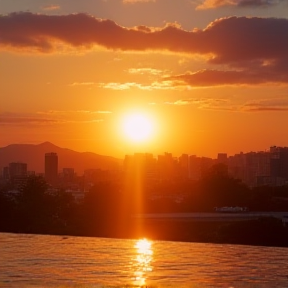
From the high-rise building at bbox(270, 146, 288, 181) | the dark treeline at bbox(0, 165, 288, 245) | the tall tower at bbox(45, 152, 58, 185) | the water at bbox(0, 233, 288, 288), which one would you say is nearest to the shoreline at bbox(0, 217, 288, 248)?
the dark treeline at bbox(0, 165, 288, 245)

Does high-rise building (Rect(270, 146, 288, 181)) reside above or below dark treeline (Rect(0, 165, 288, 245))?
above

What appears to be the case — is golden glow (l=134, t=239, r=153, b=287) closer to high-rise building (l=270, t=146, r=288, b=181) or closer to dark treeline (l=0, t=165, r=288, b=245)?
dark treeline (l=0, t=165, r=288, b=245)

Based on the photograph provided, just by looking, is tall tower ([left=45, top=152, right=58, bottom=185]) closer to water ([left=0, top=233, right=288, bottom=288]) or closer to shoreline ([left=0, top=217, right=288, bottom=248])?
shoreline ([left=0, top=217, right=288, bottom=248])

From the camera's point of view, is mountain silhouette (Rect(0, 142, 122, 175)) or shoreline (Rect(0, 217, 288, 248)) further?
mountain silhouette (Rect(0, 142, 122, 175))

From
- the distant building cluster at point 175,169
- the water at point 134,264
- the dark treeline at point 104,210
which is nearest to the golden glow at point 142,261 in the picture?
the water at point 134,264

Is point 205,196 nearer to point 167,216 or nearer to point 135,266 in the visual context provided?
point 167,216

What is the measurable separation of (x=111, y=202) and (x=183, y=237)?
929cm

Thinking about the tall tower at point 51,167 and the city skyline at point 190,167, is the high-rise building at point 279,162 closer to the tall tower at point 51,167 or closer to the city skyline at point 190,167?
the city skyline at point 190,167

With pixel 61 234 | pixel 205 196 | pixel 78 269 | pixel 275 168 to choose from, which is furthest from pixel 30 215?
pixel 275 168

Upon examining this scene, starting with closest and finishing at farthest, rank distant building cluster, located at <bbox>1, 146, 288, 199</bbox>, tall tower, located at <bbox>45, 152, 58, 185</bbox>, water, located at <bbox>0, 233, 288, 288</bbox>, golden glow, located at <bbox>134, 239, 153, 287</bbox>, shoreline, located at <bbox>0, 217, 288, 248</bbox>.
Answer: water, located at <bbox>0, 233, 288, 288</bbox> < golden glow, located at <bbox>134, 239, 153, 287</bbox> < shoreline, located at <bbox>0, 217, 288, 248</bbox> < distant building cluster, located at <bbox>1, 146, 288, 199</bbox> < tall tower, located at <bbox>45, 152, 58, 185</bbox>

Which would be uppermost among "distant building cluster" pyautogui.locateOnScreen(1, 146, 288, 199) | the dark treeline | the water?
"distant building cluster" pyautogui.locateOnScreen(1, 146, 288, 199)

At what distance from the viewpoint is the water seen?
2191 cm

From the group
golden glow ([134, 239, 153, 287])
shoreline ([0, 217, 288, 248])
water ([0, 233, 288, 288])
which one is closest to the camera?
water ([0, 233, 288, 288])

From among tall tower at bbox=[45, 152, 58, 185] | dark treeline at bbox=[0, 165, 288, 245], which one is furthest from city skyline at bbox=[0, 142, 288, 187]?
dark treeline at bbox=[0, 165, 288, 245]
